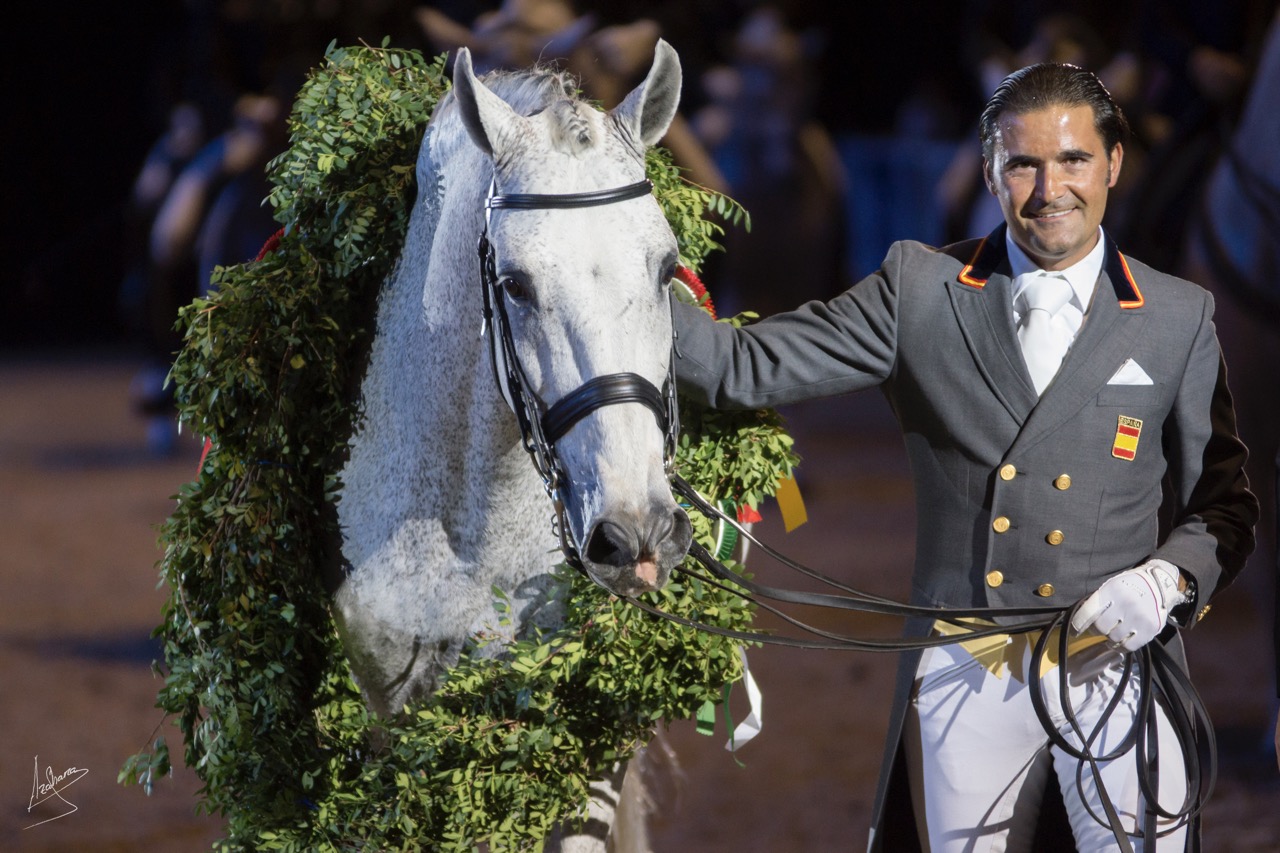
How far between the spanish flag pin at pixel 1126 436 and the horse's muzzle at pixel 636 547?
666mm

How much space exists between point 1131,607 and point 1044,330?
0.41m

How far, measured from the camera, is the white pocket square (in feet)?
6.68

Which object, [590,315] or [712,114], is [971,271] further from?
[712,114]

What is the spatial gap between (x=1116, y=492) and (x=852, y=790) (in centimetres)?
236

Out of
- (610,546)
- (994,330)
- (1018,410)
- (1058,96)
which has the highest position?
(1058,96)

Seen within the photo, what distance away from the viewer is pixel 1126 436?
2049 mm

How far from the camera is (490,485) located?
2.17 m

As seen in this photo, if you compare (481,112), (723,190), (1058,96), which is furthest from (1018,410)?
(723,190)

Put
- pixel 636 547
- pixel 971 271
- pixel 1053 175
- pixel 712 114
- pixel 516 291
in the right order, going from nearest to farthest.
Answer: pixel 636 547 → pixel 516 291 → pixel 1053 175 → pixel 971 271 → pixel 712 114

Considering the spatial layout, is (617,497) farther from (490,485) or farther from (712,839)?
(712,839)

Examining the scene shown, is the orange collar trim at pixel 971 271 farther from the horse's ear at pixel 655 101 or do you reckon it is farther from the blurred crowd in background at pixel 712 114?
the blurred crowd in background at pixel 712 114

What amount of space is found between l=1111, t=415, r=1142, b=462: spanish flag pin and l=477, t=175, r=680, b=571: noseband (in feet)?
2.10

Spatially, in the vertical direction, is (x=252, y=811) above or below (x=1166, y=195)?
below

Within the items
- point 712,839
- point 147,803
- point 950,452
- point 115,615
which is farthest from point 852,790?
point 115,615
